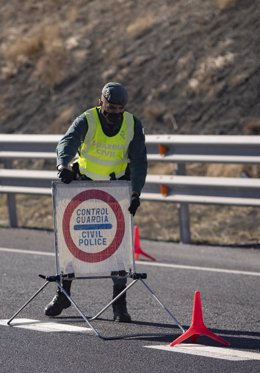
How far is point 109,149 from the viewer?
360 inches

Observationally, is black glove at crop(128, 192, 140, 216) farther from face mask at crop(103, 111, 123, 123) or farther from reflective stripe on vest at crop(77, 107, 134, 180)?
face mask at crop(103, 111, 123, 123)

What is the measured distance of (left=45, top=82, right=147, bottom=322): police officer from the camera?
8953 mm

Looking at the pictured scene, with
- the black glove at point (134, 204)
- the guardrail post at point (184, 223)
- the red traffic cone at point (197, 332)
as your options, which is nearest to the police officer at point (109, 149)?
the black glove at point (134, 204)

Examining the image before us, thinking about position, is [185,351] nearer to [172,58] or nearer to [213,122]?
[213,122]

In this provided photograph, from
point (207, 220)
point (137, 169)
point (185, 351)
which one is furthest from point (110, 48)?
point (185, 351)

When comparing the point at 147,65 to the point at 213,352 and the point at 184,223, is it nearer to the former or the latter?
the point at 184,223

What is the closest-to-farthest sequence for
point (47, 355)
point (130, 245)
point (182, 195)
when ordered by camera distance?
1. point (47, 355)
2. point (130, 245)
3. point (182, 195)

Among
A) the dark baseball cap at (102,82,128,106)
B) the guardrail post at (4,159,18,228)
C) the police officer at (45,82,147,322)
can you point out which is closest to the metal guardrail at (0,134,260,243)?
the guardrail post at (4,159,18,228)

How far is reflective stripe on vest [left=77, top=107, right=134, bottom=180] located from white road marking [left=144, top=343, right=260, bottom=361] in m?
1.66

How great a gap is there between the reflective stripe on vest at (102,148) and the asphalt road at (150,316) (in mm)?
1145

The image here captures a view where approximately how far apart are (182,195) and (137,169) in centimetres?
455

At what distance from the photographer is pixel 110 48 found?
24.0 m

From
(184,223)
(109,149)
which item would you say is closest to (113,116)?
(109,149)

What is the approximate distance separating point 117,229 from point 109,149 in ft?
2.00
